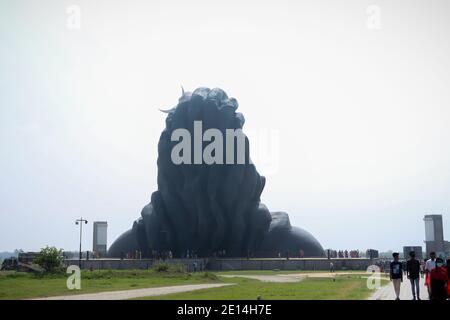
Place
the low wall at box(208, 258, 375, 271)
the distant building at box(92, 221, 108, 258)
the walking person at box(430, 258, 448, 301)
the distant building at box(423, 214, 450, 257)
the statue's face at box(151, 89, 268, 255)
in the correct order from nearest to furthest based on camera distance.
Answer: the walking person at box(430, 258, 448, 301) → the low wall at box(208, 258, 375, 271) → the statue's face at box(151, 89, 268, 255) → the distant building at box(423, 214, 450, 257) → the distant building at box(92, 221, 108, 258)

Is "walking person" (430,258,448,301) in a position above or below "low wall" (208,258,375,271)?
above

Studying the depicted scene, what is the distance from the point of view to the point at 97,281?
31.0 meters

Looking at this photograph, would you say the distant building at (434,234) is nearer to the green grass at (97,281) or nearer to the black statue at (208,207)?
the black statue at (208,207)

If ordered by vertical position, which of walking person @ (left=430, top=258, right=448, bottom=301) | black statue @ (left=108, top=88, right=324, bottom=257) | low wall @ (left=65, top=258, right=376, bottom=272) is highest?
→ black statue @ (left=108, top=88, right=324, bottom=257)

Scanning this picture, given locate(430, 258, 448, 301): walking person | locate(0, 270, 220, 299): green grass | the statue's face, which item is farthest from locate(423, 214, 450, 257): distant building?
locate(430, 258, 448, 301): walking person

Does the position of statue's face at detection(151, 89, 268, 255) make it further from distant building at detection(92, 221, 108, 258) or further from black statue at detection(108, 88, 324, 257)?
distant building at detection(92, 221, 108, 258)

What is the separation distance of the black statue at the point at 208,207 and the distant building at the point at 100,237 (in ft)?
36.8

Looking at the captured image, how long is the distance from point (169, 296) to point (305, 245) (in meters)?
44.0

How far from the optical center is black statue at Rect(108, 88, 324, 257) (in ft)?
195

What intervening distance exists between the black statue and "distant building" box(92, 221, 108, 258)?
36.8ft

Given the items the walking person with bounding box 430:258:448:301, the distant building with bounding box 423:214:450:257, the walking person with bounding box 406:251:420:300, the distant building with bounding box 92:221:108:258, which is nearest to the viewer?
the walking person with bounding box 430:258:448:301

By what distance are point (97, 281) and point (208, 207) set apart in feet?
95.6

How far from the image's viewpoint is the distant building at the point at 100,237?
7231 cm
